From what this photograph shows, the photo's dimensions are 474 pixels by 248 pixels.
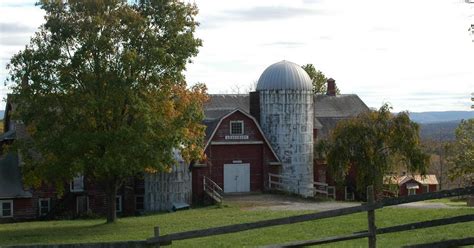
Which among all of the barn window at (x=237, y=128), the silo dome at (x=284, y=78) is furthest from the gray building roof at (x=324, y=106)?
the barn window at (x=237, y=128)

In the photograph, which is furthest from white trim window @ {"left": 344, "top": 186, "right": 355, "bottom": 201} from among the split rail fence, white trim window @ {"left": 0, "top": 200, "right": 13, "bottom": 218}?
the split rail fence

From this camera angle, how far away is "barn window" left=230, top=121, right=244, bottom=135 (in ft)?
172

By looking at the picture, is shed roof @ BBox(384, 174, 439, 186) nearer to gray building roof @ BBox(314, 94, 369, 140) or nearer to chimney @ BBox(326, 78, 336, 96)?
gray building roof @ BBox(314, 94, 369, 140)

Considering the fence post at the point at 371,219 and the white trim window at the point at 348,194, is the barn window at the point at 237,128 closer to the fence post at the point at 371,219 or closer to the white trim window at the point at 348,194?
the white trim window at the point at 348,194

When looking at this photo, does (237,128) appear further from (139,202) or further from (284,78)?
(139,202)

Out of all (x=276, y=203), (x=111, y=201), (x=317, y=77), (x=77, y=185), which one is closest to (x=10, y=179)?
(x=77, y=185)

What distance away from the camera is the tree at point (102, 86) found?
109 ft

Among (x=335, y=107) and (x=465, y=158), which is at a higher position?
(x=335, y=107)

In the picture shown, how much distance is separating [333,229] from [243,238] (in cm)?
351

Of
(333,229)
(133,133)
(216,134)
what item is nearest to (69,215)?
(216,134)

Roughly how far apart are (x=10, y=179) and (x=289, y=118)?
19.6 m

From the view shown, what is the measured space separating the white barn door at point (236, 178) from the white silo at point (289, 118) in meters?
2.98

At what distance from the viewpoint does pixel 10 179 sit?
46938 millimetres

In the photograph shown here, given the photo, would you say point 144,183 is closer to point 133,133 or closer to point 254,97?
point 254,97
